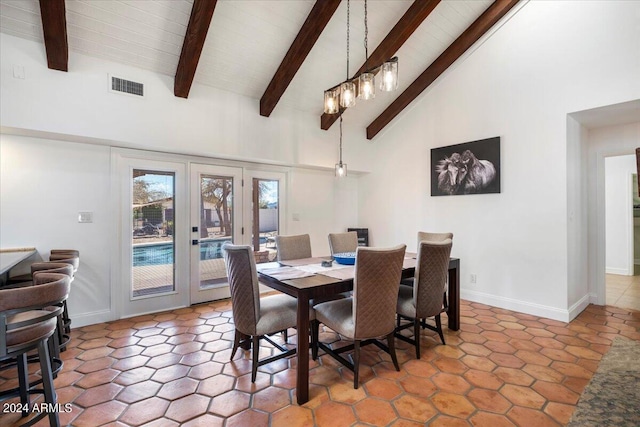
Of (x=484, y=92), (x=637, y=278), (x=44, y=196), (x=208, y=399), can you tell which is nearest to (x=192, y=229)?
(x=44, y=196)

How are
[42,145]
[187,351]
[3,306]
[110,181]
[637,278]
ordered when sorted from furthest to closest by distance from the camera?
1. [637,278]
2. [110,181]
3. [42,145]
4. [187,351]
5. [3,306]

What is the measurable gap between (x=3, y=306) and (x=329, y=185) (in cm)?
465

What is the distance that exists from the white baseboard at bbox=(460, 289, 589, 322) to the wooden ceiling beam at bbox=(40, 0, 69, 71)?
5.68 metres

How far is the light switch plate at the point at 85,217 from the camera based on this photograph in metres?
3.42

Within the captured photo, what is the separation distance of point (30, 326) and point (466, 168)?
4831 millimetres

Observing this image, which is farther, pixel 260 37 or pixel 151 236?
pixel 151 236

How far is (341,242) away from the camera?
3.82 meters

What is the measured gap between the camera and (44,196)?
10.6 feet

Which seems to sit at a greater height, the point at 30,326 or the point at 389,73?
the point at 389,73

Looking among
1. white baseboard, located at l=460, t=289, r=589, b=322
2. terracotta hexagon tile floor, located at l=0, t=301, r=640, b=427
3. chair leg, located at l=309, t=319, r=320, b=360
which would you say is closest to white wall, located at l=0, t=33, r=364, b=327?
terracotta hexagon tile floor, located at l=0, t=301, r=640, b=427

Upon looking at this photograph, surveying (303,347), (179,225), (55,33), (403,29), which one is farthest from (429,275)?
(55,33)

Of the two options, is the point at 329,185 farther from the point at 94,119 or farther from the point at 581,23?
the point at 581,23

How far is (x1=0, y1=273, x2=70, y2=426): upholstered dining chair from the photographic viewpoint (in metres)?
1.52

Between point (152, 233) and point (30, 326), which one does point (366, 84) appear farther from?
point (152, 233)
